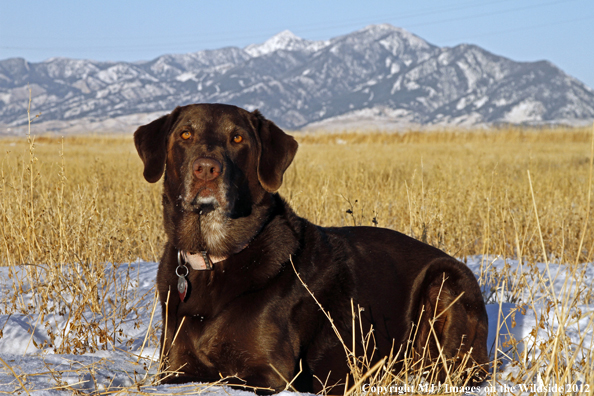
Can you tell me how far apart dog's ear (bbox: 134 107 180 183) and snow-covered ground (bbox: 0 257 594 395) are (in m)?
0.90

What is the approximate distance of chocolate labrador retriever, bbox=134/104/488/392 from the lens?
2814 millimetres

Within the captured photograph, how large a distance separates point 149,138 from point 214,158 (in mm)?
630

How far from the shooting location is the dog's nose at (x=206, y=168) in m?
2.96

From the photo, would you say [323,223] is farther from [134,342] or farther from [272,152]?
[272,152]

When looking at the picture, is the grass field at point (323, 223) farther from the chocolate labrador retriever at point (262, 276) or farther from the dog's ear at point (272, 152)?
the dog's ear at point (272, 152)

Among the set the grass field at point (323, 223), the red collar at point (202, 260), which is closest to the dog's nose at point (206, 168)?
the red collar at point (202, 260)

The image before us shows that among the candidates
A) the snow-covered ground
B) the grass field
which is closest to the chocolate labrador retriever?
the snow-covered ground

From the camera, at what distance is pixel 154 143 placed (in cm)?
337

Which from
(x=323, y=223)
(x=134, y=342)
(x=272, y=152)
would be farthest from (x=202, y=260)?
(x=323, y=223)

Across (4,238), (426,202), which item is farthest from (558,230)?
(4,238)

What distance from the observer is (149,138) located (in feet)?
11.1

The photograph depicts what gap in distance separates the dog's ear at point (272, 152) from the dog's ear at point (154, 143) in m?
0.58

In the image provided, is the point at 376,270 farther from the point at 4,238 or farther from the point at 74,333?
the point at 4,238

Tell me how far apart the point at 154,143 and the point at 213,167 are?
0.62 m
